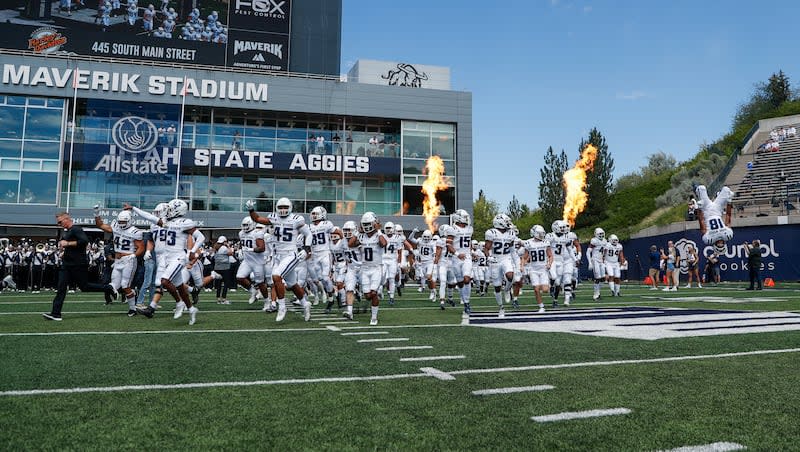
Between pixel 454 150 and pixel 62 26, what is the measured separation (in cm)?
2868

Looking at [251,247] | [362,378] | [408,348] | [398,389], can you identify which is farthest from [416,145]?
[398,389]

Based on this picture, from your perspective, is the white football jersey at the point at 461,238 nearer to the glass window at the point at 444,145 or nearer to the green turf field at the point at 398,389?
the green turf field at the point at 398,389

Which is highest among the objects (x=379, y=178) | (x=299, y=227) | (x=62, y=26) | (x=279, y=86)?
(x=62, y=26)

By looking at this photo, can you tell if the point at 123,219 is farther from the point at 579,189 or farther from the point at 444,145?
the point at 579,189

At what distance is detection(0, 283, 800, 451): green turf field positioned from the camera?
3184 millimetres

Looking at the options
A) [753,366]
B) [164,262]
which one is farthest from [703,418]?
[164,262]

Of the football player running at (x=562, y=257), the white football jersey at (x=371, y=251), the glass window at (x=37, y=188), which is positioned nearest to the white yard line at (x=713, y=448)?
the white football jersey at (x=371, y=251)

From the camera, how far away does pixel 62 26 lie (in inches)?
1471

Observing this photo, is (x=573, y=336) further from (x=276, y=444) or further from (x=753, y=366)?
(x=276, y=444)

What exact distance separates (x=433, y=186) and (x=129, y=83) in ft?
71.5

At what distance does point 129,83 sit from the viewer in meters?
36.2

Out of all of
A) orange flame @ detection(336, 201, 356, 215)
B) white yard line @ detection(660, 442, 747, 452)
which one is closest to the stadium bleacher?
orange flame @ detection(336, 201, 356, 215)

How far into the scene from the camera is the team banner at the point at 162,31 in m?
37.1

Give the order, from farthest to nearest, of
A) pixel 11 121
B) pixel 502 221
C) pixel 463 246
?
pixel 11 121
pixel 463 246
pixel 502 221
